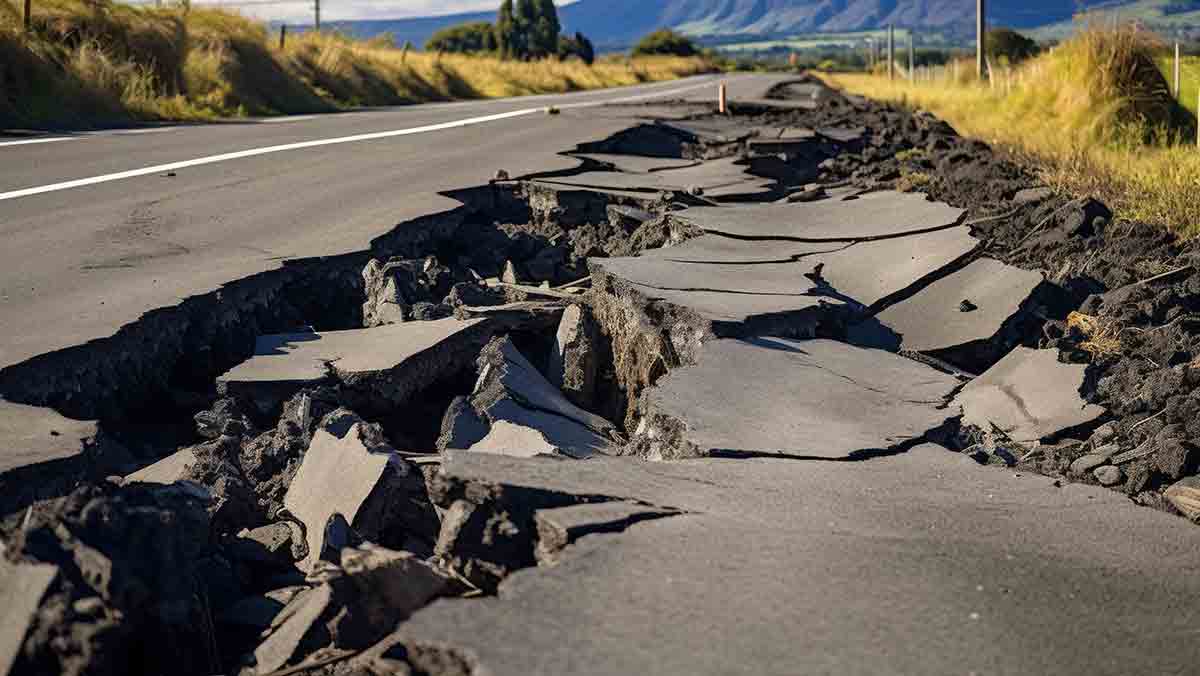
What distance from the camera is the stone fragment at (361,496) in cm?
279

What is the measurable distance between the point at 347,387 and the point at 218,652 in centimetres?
145

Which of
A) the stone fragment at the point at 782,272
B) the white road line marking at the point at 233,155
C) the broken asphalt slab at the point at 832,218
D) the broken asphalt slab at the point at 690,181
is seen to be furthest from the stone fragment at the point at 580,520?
the white road line marking at the point at 233,155

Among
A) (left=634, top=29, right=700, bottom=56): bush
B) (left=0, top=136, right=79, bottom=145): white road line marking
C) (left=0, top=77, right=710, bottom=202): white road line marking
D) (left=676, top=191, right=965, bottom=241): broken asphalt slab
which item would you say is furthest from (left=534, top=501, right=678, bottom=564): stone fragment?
(left=634, top=29, right=700, bottom=56): bush

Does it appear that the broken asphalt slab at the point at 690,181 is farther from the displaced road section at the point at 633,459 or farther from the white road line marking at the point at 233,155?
the white road line marking at the point at 233,155

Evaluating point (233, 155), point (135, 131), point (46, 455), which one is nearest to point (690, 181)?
point (233, 155)

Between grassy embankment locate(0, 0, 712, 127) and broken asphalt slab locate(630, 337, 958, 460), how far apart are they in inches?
413

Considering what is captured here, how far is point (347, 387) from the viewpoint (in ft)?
12.2

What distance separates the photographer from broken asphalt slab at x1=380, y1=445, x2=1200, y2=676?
1887mm

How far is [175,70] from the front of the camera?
58.7 feet

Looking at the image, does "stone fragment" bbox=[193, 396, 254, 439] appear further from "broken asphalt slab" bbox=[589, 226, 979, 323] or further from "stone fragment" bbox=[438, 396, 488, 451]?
"broken asphalt slab" bbox=[589, 226, 979, 323]

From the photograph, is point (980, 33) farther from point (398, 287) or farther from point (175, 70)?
point (398, 287)

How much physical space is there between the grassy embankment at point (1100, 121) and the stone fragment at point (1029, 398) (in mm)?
3818

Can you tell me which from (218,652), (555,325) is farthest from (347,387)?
(218,652)

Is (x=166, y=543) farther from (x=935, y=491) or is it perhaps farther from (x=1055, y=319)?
(x=1055, y=319)
